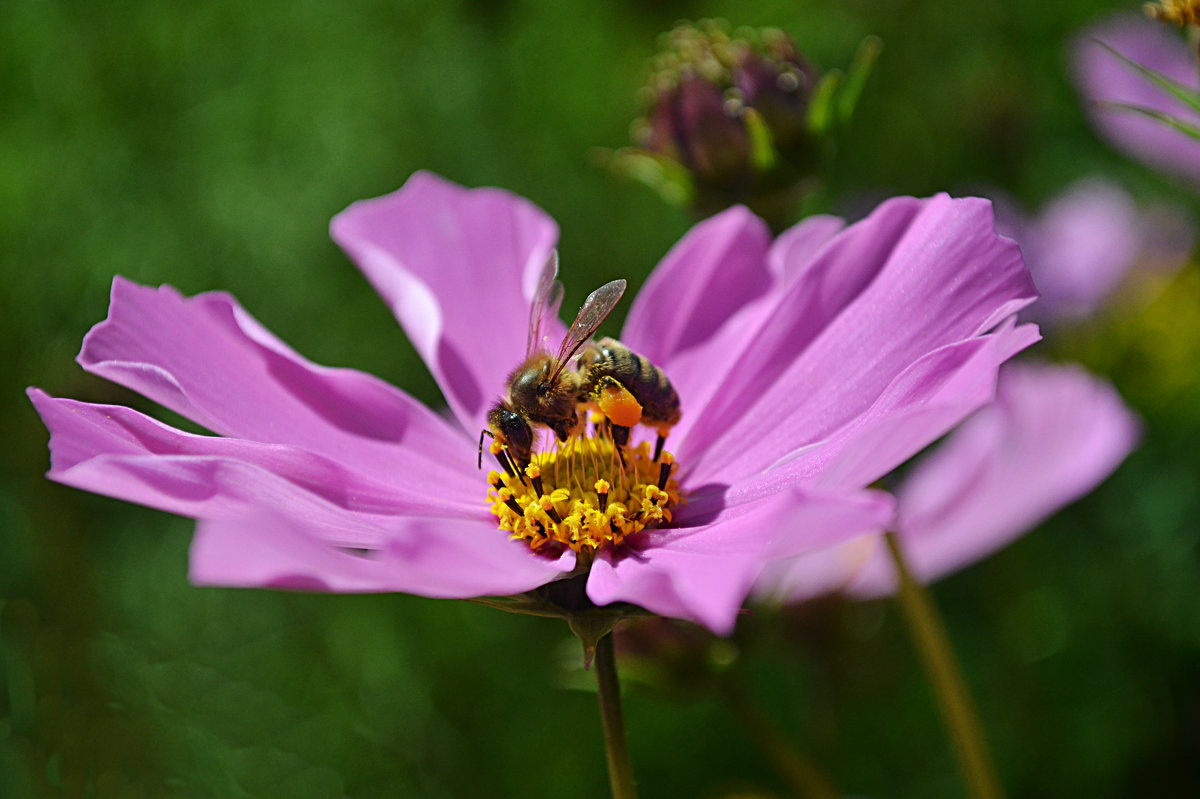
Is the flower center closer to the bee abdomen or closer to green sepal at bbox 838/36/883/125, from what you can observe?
the bee abdomen

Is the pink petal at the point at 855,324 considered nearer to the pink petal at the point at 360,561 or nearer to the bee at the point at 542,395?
the bee at the point at 542,395

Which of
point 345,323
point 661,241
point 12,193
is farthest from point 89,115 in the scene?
point 661,241

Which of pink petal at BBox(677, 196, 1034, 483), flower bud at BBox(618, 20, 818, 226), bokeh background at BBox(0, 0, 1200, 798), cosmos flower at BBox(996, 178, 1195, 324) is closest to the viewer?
pink petal at BBox(677, 196, 1034, 483)

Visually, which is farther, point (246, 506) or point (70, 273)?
point (70, 273)

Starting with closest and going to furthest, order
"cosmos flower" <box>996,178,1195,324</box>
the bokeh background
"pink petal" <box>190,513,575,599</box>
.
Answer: "pink petal" <box>190,513,575,599</box> < the bokeh background < "cosmos flower" <box>996,178,1195,324</box>

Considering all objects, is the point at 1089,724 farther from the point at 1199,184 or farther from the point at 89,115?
the point at 89,115

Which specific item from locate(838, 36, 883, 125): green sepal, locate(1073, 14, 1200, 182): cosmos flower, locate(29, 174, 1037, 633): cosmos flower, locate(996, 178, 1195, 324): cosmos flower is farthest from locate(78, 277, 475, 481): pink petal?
locate(996, 178, 1195, 324): cosmos flower
